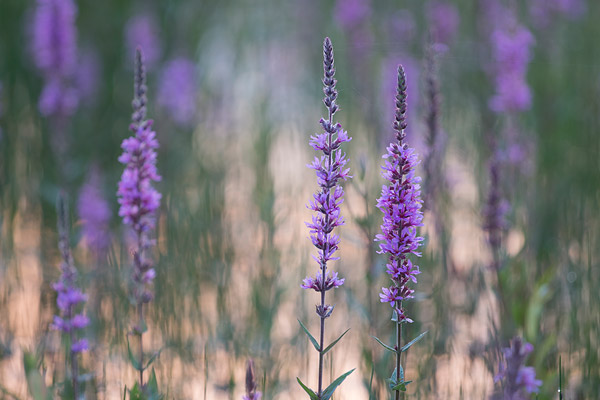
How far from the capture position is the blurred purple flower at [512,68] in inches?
→ 161

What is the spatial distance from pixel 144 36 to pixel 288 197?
177 cm

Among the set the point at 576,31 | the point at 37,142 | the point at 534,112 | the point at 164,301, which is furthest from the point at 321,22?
the point at 164,301

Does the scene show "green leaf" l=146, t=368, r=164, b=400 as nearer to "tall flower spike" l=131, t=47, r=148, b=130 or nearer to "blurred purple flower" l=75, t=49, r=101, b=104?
"tall flower spike" l=131, t=47, r=148, b=130

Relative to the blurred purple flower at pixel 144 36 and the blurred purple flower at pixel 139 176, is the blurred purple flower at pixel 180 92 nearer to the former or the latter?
the blurred purple flower at pixel 144 36

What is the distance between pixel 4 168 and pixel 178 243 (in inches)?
76.5

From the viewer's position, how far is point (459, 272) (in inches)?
163

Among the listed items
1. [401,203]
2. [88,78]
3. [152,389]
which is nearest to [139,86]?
[401,203]

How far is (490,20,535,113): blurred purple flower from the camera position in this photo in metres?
4.08

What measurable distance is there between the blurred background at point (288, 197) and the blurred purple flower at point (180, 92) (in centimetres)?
2

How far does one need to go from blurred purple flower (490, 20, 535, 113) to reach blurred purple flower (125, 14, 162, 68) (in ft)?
8.79

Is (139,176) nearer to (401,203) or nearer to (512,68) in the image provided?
(401,203)

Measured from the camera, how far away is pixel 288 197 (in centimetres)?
529

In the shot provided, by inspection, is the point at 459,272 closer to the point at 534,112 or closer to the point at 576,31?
the point at 534,112

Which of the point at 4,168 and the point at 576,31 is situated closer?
the point at 4,168
